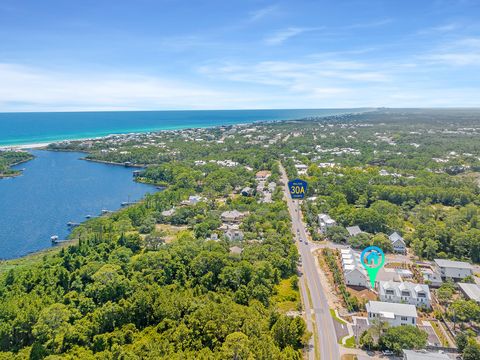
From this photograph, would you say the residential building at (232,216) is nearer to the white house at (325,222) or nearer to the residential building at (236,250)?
the white house at (325,222)

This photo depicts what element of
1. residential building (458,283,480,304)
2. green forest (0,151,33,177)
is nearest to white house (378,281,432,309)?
residential building (458,283,480,304)

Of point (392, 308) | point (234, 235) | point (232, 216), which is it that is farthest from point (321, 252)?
point (232, 216)

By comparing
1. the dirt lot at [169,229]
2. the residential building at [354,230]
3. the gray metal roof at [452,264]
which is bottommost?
the dirt lot at [169,229]

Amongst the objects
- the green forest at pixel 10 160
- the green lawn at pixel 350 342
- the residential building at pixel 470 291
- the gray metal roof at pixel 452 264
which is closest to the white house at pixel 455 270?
the gray metal roof at pixel 452 264

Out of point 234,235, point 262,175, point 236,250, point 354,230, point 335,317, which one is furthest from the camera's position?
point 262,175

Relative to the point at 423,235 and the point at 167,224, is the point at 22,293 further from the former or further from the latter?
the point at 423,235

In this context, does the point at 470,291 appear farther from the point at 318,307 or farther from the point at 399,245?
the point at 318,307
